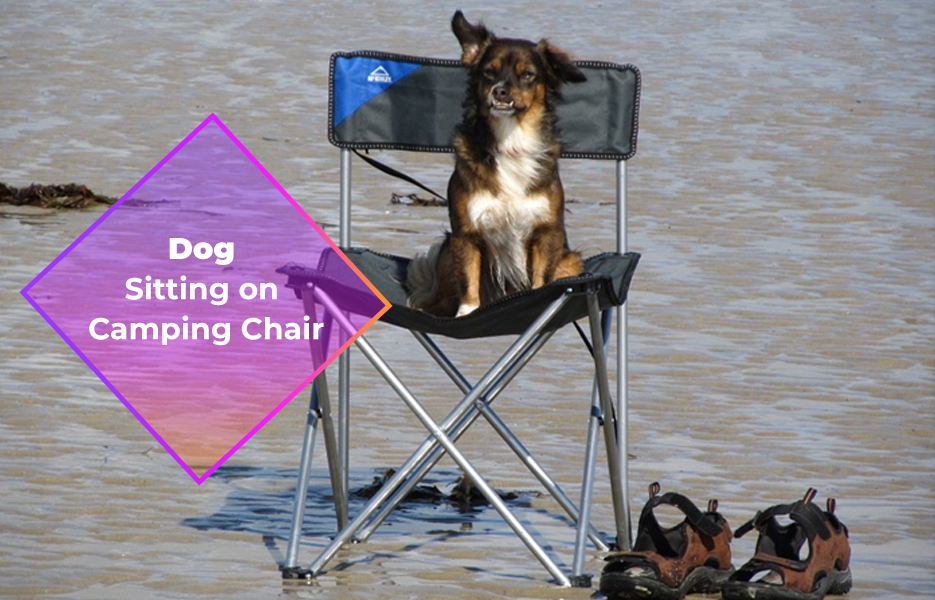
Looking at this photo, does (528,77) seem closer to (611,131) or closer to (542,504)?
(611,131)

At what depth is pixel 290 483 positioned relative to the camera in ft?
18.0

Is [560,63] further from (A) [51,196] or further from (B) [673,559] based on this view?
(A) [51,196]

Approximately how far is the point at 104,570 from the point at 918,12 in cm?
1723

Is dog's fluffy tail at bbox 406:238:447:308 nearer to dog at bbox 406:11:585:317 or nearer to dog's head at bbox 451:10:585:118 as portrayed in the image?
dog at bbox 406:11:585:317

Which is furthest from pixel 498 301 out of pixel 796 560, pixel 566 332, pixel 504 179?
pixel 566 332

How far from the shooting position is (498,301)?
4301mm

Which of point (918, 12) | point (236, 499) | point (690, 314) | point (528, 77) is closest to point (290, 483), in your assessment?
point (236, 499)

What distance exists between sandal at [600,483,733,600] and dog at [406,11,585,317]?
0.95m

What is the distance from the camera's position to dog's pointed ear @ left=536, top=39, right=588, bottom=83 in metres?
5.02

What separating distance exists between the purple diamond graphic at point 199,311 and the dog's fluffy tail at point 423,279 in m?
0.36

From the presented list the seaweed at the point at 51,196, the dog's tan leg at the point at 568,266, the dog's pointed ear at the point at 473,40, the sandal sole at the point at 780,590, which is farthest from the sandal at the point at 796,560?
the seaweed at the point at 51,196

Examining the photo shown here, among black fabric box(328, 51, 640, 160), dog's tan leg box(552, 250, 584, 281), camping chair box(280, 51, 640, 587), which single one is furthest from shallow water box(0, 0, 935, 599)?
black fabric box(328, 51, 640, 160)

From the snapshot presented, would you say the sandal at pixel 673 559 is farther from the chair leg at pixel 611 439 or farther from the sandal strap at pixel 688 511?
the chair leg at pixel 611 439

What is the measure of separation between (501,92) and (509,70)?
0.27 feet
